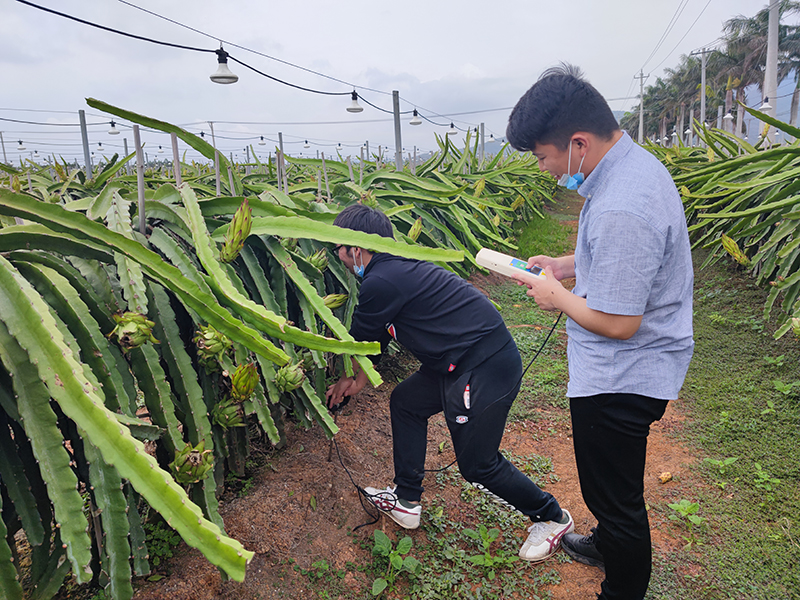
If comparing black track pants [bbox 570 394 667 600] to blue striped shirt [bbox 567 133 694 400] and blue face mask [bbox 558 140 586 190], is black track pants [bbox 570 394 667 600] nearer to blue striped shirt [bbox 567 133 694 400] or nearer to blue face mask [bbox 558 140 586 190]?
blue striped shirt [bbox 567 133 694 400]

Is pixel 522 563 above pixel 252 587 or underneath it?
underneath

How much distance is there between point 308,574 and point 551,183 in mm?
11014

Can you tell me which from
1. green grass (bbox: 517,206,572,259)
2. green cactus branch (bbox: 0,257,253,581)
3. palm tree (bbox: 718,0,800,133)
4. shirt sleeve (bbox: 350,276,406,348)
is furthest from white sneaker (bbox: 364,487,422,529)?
palm tree (bbox: 718,0,800,133)

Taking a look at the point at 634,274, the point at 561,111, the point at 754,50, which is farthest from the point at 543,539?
the point at 754,50

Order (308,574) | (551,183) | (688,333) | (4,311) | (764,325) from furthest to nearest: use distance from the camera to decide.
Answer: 1. (551,183)
2. (764,325)
3. (308,574)
4. (688,333)
5. (4,311)

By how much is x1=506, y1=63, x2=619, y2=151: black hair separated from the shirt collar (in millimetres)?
40

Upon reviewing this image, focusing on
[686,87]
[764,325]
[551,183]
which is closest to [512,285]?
[764,325]

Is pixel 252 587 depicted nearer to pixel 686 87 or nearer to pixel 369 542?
pixel 369 542

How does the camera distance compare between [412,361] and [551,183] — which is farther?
[551,183]

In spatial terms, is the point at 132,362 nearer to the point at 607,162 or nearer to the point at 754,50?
the point at 607,162

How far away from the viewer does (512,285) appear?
Answer: 5.91m

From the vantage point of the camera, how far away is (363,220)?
80.9 inches

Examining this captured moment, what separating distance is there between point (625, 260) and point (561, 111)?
1.51ft

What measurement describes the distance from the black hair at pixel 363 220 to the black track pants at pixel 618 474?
1.00 metres
